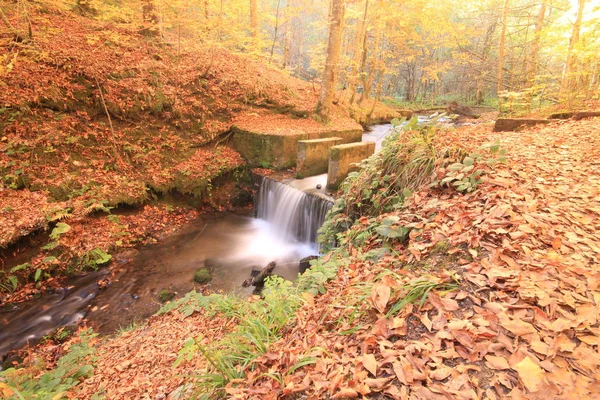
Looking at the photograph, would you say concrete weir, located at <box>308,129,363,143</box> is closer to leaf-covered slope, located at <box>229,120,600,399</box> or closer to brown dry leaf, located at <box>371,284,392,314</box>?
leaf-covered slope, located at <box>229,120,600,399</box>

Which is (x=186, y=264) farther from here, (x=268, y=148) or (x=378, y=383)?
(x=378, y=383)

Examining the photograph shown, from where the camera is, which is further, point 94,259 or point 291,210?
point 291,210

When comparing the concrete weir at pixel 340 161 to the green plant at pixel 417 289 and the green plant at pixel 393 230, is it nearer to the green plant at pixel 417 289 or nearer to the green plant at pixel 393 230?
the green plant at pixel 393 230

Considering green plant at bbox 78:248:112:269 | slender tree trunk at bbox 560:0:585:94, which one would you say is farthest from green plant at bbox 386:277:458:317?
slender tree trunk at bbox 560:0:585:94

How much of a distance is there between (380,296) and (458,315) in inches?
18.8

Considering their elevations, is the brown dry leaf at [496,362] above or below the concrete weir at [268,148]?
below

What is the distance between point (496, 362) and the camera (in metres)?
1.36

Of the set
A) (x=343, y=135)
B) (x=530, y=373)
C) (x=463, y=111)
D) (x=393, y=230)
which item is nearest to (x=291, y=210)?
(x=343, y=135)

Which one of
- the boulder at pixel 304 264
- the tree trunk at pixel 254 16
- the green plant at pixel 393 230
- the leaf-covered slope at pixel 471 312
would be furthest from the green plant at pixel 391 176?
the tree trunk at pixel 254 16

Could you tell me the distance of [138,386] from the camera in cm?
284

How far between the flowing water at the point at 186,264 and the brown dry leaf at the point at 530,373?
A: 501 cm

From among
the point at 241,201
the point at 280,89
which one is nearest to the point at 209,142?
the point at 241,201

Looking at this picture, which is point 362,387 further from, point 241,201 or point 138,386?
point 241,201

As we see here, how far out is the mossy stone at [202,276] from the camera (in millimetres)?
5949
